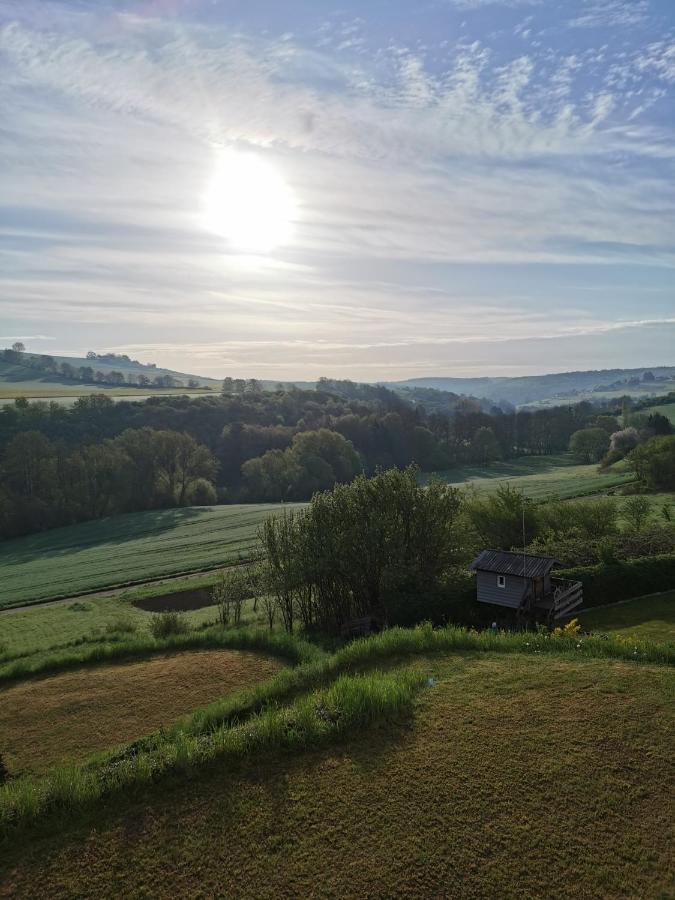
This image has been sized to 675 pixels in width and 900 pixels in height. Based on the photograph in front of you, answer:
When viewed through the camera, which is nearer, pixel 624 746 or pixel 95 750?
pixel 624 746

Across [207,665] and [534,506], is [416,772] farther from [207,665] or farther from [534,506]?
[534,506]

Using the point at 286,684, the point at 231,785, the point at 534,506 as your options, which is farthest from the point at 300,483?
the point at 231,785

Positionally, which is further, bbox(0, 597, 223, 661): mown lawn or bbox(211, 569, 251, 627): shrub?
bbox(211, 569, 251, 627): shrub

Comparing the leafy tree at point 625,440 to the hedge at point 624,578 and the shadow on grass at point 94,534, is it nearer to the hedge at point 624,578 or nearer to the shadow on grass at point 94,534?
the shadow on grass at point 94,534

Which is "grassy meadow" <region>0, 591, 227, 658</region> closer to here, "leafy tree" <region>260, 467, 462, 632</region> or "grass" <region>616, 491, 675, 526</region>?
"leafy tree" <region>260, 467, 462, 632</region>

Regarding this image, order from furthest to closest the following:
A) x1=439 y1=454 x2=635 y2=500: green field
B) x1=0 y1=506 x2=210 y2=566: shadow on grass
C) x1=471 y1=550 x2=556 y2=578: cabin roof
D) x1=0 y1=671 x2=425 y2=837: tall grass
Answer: x1=439 y1=454 x2=635 y2=500: green field < x1=0 y1=506 x2=210 y2=566: shadow on grass < x1=471 y1=550 x2=556 y2=578: cabin roof < x1=0 y1=671 x2=425 y2=837: tall grass

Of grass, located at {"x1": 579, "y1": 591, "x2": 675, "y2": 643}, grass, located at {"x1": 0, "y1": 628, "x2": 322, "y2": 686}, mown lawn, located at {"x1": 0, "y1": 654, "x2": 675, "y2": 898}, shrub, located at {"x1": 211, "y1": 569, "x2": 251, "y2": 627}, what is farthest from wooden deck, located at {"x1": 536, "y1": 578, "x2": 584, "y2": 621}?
shrub, located at {"x1": 211, "y1": 569, "x2": 251, "y2": 627}

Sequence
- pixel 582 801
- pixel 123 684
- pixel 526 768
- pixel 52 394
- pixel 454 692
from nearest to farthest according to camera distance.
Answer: pixel 582 801, pixel 526 768, pixel 454 692, pixel 123 684, pixel 52 394
